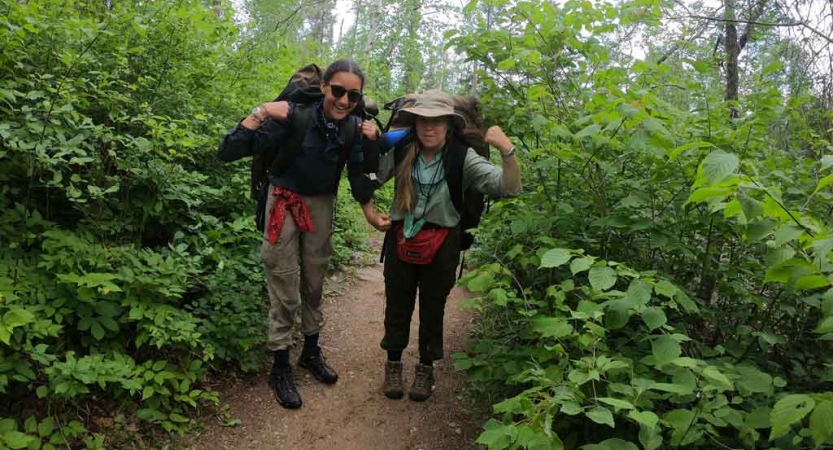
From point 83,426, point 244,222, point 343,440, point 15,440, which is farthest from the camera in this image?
point 244,222

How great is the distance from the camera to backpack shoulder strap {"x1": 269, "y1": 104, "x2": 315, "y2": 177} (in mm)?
3322

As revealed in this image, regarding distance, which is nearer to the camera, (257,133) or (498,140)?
(498,140)

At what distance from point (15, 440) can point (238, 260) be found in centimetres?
212

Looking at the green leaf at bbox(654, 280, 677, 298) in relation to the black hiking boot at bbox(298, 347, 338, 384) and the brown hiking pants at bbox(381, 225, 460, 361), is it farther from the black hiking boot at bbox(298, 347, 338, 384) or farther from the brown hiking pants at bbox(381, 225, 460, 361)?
the black hiking boot at bbox(298, 347, 338, 384)

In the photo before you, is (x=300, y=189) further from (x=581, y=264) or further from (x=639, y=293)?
(x=639, y=293)

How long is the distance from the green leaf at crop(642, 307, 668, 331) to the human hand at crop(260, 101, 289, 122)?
2.55 meters

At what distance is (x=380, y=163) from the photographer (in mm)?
Result: 3664

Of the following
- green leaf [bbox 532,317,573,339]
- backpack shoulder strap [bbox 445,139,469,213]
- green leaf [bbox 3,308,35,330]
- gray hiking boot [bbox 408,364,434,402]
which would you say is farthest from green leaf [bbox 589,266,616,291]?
green leaf [bbox 3,308,35,330]

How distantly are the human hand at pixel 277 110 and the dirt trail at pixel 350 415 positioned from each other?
2.24 meters

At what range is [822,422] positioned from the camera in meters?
1.47

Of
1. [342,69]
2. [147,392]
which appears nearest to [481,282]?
A: [342,69]

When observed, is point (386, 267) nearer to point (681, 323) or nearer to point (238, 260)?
point (238, 260)

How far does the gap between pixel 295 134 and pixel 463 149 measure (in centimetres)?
122

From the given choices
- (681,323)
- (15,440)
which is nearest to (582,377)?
(681,323)
